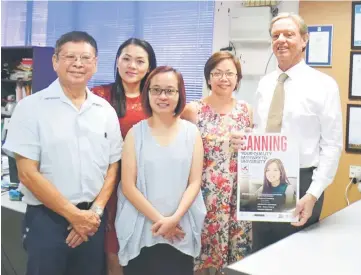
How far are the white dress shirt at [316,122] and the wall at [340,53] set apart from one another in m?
1.48

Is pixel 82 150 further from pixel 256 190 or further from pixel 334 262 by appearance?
pixel 334 262

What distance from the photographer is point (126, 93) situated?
2256 millimetres

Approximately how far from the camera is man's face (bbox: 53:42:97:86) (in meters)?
1.87

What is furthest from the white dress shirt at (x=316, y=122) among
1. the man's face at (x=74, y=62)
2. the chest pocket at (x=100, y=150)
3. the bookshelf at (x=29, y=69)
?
the bookshelf at (x=29, y=69)

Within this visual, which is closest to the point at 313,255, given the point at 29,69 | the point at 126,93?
the point at 126,93

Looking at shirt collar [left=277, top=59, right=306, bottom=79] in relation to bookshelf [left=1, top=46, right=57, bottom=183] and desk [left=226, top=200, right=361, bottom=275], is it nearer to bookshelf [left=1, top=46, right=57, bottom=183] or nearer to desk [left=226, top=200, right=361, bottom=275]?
desk [left=226, top=200, right=361, bottom=275]

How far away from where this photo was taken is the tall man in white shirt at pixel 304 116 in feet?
6.46

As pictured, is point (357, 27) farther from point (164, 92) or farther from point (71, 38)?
point (71, 38)

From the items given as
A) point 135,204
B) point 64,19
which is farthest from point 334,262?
point 64,19

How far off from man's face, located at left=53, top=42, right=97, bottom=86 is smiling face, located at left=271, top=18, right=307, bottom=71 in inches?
33.3

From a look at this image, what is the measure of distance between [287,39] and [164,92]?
2.00 feet

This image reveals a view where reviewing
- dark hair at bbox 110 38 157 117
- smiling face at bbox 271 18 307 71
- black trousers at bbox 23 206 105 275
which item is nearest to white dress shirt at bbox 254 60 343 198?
smiling face at bbox 271 18 307 71

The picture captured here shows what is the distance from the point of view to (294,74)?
209cm

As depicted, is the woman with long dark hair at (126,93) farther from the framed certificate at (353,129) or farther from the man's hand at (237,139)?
the framed certificate at (353,129)
